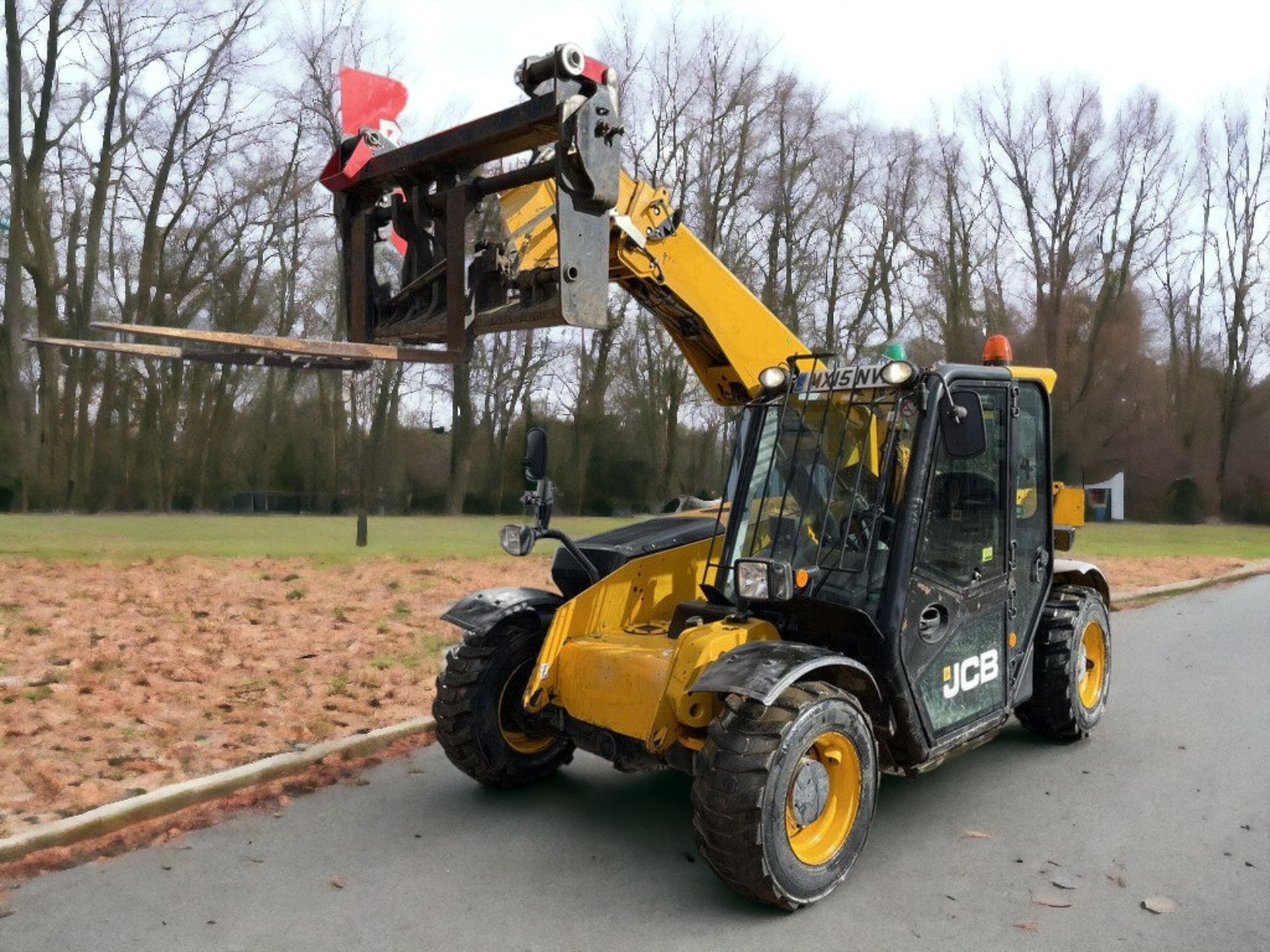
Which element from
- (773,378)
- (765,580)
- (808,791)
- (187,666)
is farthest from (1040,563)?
(187,666)

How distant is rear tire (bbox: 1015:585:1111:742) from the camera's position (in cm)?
591

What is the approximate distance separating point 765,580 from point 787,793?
2.84 ft

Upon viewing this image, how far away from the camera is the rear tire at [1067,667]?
19.4 ft

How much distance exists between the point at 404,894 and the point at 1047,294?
28773mm

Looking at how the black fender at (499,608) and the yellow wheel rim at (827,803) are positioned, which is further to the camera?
the black fender at (499,608)

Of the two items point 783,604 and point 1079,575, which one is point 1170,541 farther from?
point 783,604

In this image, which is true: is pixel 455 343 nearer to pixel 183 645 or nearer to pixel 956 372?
pixel 956 372

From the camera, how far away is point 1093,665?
6.61 metres

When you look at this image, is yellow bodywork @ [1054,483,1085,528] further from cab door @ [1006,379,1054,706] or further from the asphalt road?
the asphalt road

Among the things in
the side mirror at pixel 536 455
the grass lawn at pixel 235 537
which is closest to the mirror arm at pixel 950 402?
the side mirror at pixel 536 455

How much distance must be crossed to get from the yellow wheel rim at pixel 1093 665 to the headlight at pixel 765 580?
3114 mm

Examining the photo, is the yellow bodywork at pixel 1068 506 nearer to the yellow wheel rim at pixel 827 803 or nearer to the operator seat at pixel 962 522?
the operator seat at pixel 962 522

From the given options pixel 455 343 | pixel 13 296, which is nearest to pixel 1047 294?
pixel 13 296

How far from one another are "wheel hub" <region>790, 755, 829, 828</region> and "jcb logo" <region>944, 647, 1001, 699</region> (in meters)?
0.98
